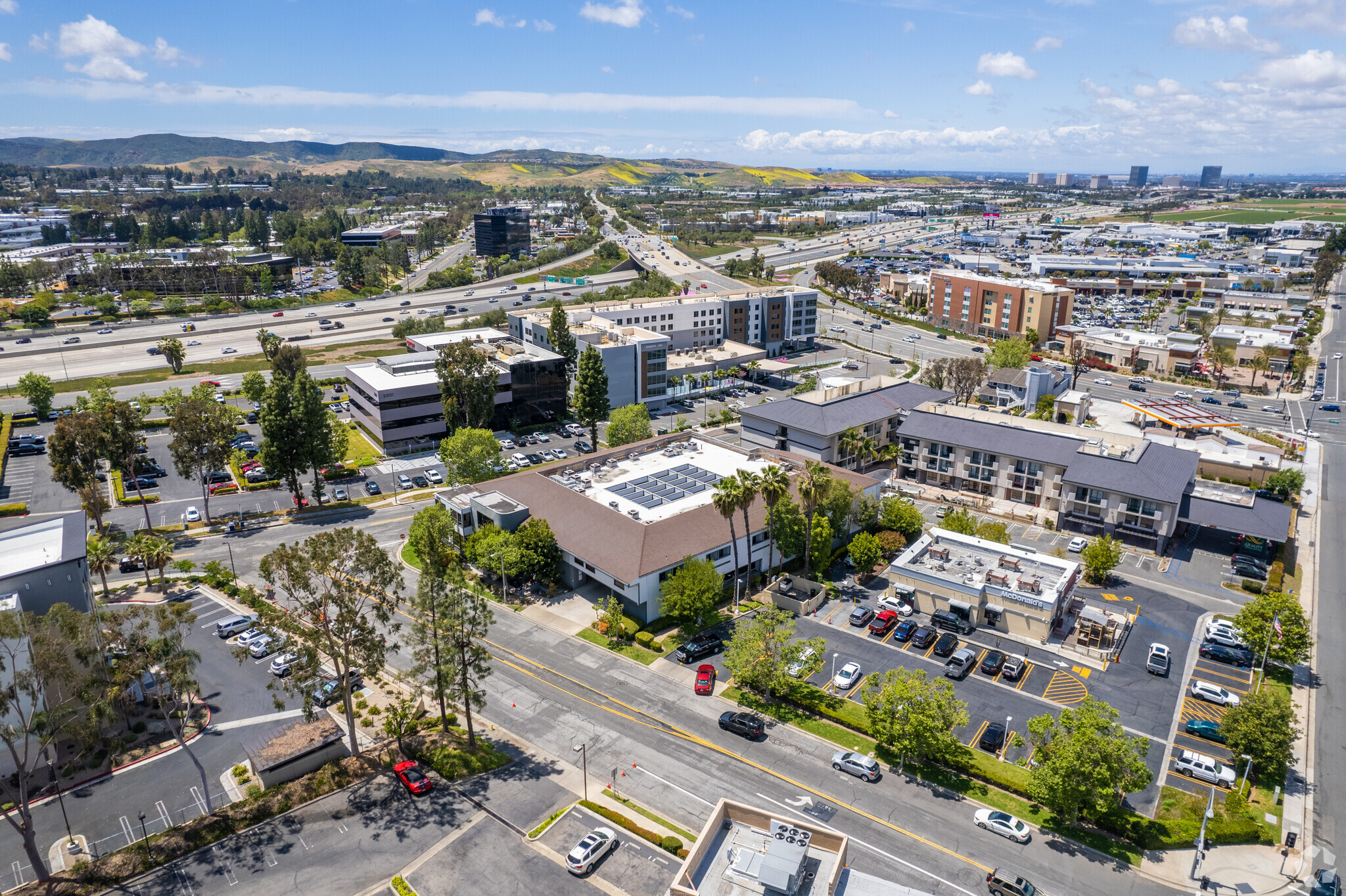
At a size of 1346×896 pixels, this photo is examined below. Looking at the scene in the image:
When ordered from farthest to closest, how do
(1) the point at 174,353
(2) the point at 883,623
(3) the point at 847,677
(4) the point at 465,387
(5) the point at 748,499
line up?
1. (1) the point at 174,353
2. (4) the point at 465,387
3. (2) the point at 883,623
4. (5) the point at 748,499
5. (3) the point at 847,677

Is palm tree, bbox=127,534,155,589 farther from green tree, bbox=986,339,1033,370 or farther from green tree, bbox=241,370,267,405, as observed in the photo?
green tree, bbox=986,339,1033,370

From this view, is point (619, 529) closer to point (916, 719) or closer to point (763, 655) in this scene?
point (763, 655)

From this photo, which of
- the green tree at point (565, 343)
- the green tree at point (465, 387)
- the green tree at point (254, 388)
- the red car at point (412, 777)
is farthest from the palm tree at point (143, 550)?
the green tree at point (565, 343)

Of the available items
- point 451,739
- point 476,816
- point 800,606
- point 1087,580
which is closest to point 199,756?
point 451,739

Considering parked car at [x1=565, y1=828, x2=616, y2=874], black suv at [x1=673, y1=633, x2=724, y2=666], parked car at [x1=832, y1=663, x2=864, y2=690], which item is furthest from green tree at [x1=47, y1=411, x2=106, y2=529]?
parked car at [x1=832, y1=663, x2=864, y2=690]

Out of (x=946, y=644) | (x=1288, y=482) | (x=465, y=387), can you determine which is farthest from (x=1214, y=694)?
(x=465, y=387)

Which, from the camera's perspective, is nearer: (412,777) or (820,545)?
(412,777)

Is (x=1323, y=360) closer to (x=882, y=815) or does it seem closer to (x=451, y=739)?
(x=882, y=815)
